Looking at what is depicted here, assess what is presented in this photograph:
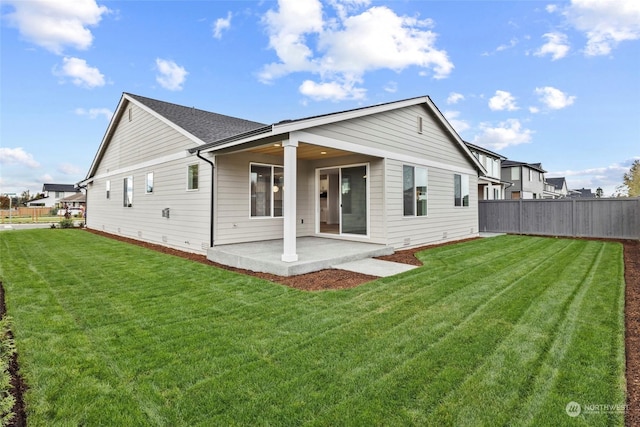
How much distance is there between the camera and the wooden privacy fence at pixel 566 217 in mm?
11750

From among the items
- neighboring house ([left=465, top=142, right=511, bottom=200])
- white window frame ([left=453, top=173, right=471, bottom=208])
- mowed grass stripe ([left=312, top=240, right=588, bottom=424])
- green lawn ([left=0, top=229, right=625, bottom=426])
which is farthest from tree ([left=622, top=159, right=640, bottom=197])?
mowed grass stripe ([left=312, top=240, right=588, bottom=424])

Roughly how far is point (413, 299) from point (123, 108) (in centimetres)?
1352

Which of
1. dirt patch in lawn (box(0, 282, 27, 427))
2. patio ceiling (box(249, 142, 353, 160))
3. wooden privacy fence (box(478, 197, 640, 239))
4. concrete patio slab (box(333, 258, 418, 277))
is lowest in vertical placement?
dirt patch in lawn (box(0, 282, 27, 427))

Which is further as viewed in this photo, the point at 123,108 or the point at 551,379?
the point at 123,108

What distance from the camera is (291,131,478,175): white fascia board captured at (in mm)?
6504

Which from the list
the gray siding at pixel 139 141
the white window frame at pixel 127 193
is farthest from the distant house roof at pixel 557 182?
the white window frame at pixel 127 193

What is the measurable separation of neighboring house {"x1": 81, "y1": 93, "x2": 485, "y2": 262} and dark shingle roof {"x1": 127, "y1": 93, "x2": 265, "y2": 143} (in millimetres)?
53

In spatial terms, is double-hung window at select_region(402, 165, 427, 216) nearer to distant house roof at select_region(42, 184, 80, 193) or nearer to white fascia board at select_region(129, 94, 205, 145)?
white fascia board at select_region(129, 94, 205, 145)

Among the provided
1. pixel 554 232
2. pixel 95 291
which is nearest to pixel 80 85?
pixel 95 291

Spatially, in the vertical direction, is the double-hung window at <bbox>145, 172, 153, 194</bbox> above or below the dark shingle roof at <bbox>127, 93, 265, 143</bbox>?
below

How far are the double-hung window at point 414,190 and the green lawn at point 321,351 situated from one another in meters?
4.06

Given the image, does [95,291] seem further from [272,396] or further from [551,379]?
[551,379]

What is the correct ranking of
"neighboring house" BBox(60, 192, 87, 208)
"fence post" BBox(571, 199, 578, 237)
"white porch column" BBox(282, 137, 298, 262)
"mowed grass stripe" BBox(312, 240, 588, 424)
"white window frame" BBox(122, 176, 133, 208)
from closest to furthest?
"mowed grass stripe" BBox(312, 240, 588, 424)
"white porch column" BBox(282, 137, 298, 262)
"white window frame" BBox(122, 176, 133, 208)
"fence post" BBox(571, 199, 578, 237)
"neighboring house" BBox(60, 192, 87, 208)

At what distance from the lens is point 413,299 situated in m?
4.39
